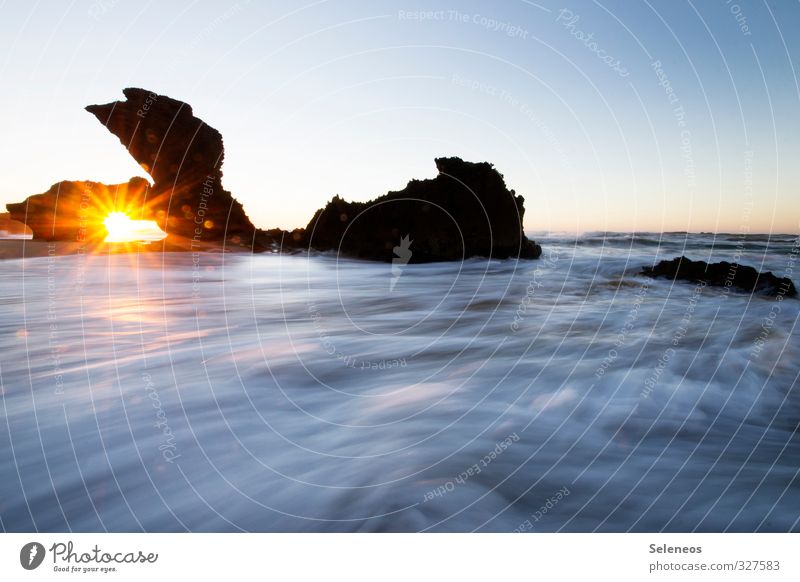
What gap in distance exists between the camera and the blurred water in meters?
2.31

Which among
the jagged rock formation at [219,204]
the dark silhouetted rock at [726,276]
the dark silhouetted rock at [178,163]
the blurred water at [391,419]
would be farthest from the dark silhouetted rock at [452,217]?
the blurred water at [391,419]

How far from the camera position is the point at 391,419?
327 cm

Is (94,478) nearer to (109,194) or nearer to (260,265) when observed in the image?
(260,265)

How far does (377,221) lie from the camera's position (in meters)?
14.8

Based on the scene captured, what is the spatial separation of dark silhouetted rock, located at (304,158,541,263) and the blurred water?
712cm

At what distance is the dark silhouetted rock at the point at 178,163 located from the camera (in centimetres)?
1341

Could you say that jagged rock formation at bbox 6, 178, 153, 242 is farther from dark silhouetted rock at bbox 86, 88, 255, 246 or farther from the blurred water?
the blurred water

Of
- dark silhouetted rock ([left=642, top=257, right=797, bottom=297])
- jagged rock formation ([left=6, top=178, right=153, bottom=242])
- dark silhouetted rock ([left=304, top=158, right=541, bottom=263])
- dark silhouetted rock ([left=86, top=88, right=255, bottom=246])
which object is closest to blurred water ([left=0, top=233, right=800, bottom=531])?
dark silhouetted rock ([left=642, top=257, right=797, bottom=297])

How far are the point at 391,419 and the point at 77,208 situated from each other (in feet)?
56.3

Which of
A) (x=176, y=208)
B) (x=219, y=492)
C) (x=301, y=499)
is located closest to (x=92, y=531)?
(x=219, y=492)

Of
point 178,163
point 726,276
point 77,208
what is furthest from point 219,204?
point 726,276

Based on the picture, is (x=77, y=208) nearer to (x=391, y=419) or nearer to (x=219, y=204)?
(x=219, y=204)

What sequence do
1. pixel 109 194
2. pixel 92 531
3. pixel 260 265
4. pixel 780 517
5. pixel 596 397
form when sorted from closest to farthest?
1. pixel 92 531
2. pixel 780 517
3. pixel 596 397
4. pixel 260 265
5. pixel 109 194

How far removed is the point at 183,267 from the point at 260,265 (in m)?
2.09
